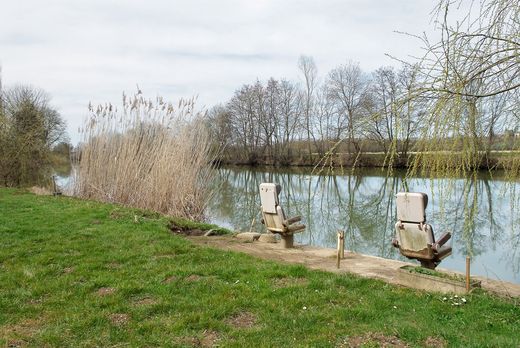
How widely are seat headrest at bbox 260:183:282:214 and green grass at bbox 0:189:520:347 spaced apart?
4.26 feet

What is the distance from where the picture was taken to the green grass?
3.29 m

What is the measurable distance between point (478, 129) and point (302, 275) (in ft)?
8.87

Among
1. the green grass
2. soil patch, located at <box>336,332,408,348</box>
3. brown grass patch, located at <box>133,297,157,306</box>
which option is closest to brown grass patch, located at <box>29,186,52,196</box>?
the green grass

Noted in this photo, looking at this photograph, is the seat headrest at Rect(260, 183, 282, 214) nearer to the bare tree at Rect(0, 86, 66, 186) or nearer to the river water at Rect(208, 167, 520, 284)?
the river water at Rect(208, 167, 520, 284)

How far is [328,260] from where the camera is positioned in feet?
19.7

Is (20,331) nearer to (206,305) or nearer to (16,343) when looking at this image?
(16,343)

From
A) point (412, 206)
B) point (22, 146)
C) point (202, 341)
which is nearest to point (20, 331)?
point (202, 341)

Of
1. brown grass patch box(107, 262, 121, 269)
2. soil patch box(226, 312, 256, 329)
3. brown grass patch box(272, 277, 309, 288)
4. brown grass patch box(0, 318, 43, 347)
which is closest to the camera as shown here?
brown grass patch box(0, 318, 43, 347)

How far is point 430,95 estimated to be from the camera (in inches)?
94.1

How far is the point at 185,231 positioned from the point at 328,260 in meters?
3.07

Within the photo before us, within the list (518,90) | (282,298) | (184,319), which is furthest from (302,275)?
(518,90)

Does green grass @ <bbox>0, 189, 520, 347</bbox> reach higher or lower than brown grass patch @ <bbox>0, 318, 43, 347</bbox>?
higher

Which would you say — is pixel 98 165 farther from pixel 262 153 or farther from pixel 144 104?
pixel 262 153

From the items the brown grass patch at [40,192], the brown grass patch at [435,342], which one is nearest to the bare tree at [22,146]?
the brown grass patch at [40,192]
